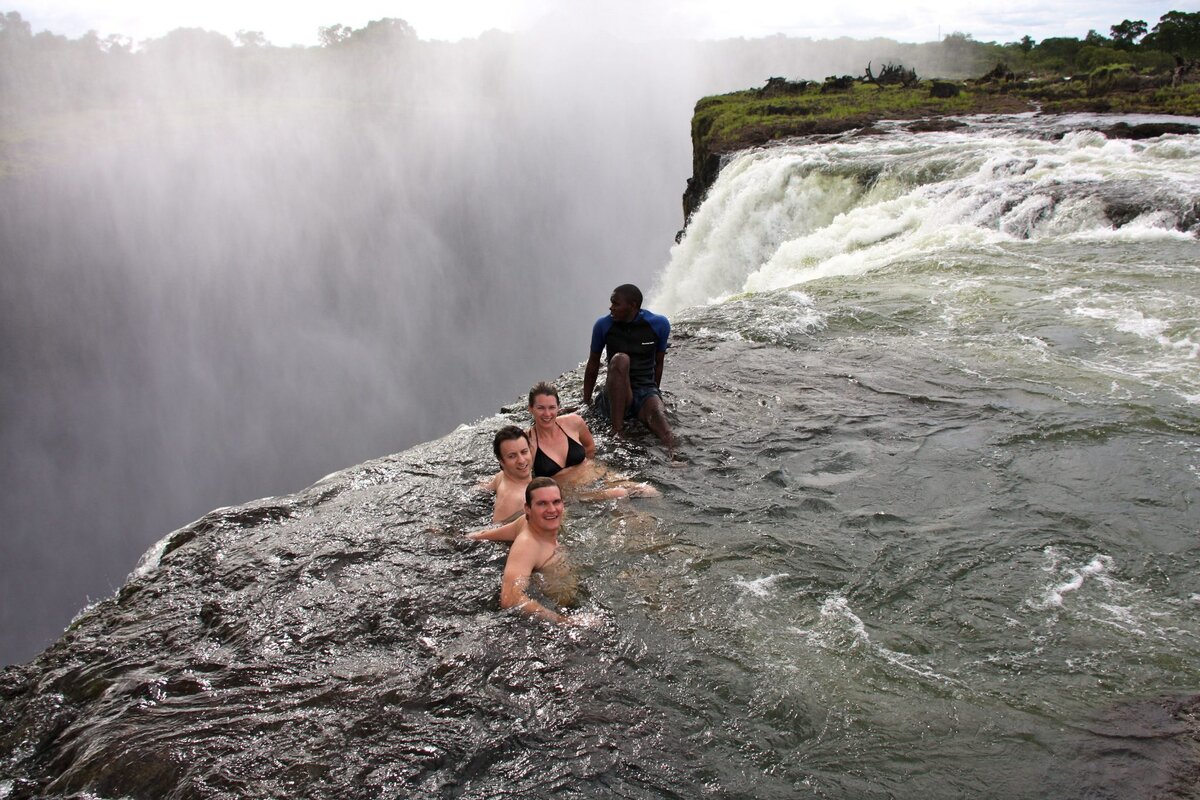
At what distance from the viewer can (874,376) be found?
27.6 ft

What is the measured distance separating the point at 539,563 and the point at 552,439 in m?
1.44

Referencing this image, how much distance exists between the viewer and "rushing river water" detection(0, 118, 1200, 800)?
3.69 metres

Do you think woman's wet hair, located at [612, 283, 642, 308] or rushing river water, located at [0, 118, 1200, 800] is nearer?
rushing river water, located at [0, 118, 1200, 800]

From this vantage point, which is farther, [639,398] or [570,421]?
[639,398]

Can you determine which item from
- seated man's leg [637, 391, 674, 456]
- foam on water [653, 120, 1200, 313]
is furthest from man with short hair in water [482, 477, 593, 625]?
foam on water [653, 120, 1200, 313]

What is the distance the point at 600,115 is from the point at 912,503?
83080mm

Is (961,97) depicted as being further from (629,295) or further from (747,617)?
(747,617)

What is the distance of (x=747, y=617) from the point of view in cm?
469

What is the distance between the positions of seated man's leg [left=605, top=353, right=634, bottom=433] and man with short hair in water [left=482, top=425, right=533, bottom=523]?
52.9 inches

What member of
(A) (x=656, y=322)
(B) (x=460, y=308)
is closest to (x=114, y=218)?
(B) (x=460, y=308)

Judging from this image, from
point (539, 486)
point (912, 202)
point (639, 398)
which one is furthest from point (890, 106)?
point (539, 486)

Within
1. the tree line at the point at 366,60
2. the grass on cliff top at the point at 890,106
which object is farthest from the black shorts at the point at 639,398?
the tree line at the point at 366,60

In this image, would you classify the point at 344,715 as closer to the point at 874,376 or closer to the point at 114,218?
the point at 874,376

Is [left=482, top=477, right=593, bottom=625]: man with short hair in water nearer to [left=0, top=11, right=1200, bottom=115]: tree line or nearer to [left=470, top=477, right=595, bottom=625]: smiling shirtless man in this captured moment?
[left=470, top=477, right=595, bottom=625]: smiling shirtless man
